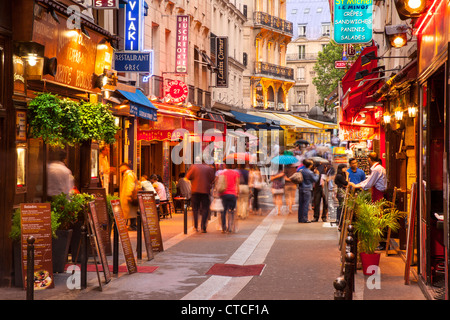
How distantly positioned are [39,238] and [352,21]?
1221 centimetres

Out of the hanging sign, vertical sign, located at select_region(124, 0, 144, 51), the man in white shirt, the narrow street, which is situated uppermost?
vertical sign, located at select_region(124, 0, 144, 51)

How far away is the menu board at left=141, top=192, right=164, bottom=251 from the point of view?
14.2 meters

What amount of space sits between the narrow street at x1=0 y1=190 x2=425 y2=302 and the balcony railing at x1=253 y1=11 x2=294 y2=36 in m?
42.7

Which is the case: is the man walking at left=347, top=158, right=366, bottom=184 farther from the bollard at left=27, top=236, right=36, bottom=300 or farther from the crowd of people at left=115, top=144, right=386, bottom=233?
the bollard at left=27, top=236, right=36, bottom=300

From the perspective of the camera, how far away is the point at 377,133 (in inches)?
999

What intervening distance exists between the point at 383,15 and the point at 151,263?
13.6m

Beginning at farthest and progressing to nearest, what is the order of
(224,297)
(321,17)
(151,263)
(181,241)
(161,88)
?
(321,17) < (161,88) < (181,241) < (151,263) < (224,297)

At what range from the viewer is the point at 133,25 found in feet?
72.1

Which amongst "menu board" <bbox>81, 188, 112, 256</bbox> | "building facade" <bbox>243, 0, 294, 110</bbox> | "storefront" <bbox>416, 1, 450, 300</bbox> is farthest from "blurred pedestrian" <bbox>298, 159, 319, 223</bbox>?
"building facade" <bbox>243, 0, 294, 110</bbox>

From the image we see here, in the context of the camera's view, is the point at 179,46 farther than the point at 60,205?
Yes

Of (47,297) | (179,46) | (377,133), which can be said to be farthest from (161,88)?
(47,297)

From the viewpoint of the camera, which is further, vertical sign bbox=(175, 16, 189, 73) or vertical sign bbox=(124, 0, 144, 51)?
vertical sign bbox=(175, 16, 189, 73)

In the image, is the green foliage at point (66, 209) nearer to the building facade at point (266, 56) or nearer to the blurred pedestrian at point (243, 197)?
the blurred pedestrian at point (243, 197)

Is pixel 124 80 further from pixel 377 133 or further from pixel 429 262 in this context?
pixel 429 262
